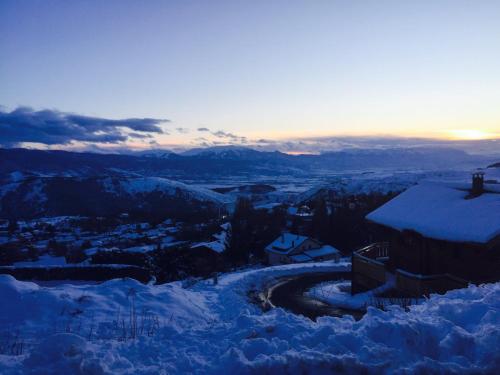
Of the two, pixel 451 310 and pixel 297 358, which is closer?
pixel 297 358

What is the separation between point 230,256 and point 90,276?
90.3ft

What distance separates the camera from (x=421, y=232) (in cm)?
1244

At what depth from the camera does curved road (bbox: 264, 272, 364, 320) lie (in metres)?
12.9

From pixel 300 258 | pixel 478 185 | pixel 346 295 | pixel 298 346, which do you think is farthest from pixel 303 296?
pixel 300 258

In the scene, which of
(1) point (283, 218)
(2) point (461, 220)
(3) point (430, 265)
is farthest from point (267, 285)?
(1) point (283, 218)

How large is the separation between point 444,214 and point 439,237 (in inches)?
37.2

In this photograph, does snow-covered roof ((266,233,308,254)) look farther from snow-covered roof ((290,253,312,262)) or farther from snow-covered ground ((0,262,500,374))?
snow-covered ground ((0,262,500,374))

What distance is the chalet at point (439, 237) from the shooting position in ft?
37.6

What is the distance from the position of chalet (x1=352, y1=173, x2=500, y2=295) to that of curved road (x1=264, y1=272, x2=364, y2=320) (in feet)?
7.32

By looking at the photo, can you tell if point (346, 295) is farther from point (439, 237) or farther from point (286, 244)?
point (286, 244)

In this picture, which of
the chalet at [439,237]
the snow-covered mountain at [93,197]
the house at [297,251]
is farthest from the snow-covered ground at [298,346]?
the snow-covered mountain at [93,197]

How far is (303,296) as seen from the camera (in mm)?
15320

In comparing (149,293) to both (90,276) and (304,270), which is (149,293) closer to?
Result: (90,276)

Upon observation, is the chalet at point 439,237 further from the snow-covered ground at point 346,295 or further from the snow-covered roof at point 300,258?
the snow-covered roof at point 300,258
